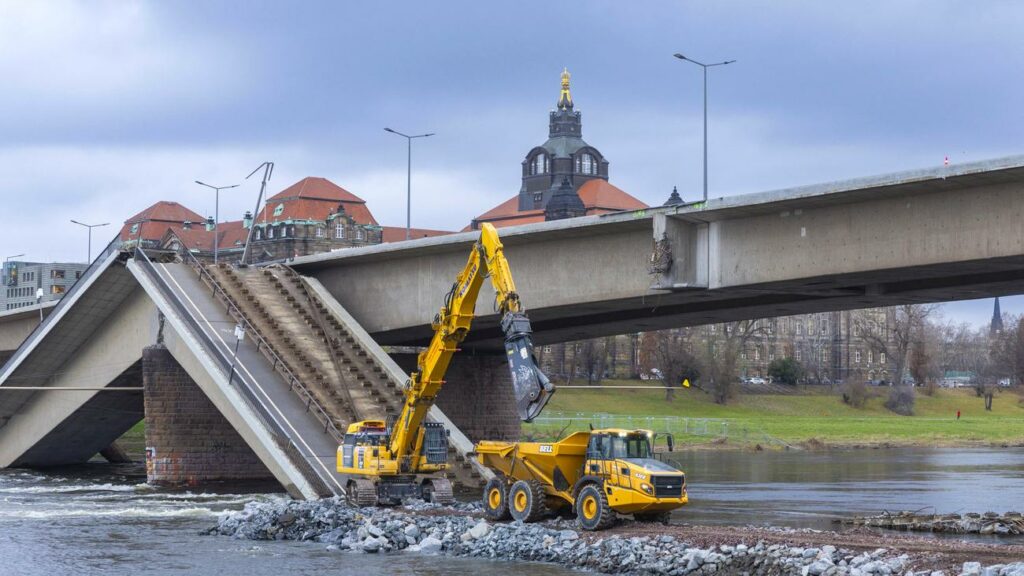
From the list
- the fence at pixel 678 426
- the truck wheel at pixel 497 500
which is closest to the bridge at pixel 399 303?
the truck wheel at pixel 497 500

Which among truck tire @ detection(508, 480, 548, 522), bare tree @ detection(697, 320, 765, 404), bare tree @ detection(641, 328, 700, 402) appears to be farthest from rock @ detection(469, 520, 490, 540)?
bare tree @ detection(641, 328, 700, 402)

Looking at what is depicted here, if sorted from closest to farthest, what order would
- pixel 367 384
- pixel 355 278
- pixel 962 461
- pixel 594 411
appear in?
pixel 367 384 < pixel 355 278 < pixel 962 461 < pixel 594 411

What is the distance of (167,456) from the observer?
5459cm

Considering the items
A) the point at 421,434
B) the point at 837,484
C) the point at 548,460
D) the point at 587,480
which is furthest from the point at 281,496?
the point at 837,484

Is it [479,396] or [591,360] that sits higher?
[591,360]

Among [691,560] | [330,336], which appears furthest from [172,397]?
[691,560]

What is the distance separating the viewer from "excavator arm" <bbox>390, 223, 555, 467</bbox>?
34844mm

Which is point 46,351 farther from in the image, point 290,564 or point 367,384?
point 290,564

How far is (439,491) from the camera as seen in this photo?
39.7 metres

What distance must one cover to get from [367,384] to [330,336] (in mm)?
3751

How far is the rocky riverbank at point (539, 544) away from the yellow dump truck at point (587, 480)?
584 mm

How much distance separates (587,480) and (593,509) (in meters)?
0.73

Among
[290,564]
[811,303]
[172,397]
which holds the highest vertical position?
[811,303]

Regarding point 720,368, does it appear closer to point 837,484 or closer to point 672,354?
point 672,354
